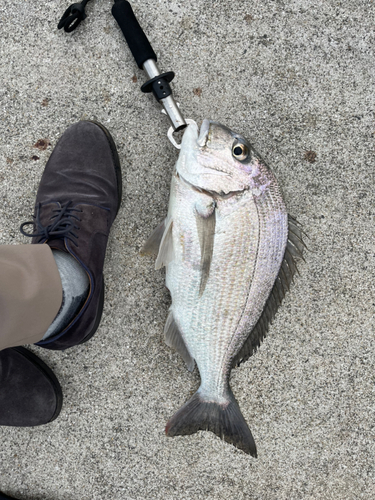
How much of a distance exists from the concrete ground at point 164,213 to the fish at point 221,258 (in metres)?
0.20

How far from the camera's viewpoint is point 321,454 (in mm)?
1736

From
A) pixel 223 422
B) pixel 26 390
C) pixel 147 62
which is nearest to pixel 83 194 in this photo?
pixel 147 62

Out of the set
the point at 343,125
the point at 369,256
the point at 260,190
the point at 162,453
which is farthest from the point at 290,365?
the point at 343,125

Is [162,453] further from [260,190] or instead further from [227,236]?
[260,190]

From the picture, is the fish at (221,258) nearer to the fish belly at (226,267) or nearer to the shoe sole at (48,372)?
the fish belly at (226,267)

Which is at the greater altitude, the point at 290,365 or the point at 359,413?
the point at 290,365

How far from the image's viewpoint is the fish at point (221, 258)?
1.36 meters

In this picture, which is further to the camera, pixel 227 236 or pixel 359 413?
pixel 359 413

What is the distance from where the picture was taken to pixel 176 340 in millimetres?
1588

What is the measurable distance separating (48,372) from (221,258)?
1.11 metres

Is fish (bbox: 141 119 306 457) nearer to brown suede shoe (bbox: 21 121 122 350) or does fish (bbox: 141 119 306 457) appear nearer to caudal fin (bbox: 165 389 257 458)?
caudal fin (bbox: 165 389 257 458)

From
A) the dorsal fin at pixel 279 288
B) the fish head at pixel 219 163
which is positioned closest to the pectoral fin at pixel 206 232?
the fish head at pixel 219 163

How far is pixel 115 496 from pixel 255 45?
8.13 ft

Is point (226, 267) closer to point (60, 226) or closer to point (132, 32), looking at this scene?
point (60, 226)
